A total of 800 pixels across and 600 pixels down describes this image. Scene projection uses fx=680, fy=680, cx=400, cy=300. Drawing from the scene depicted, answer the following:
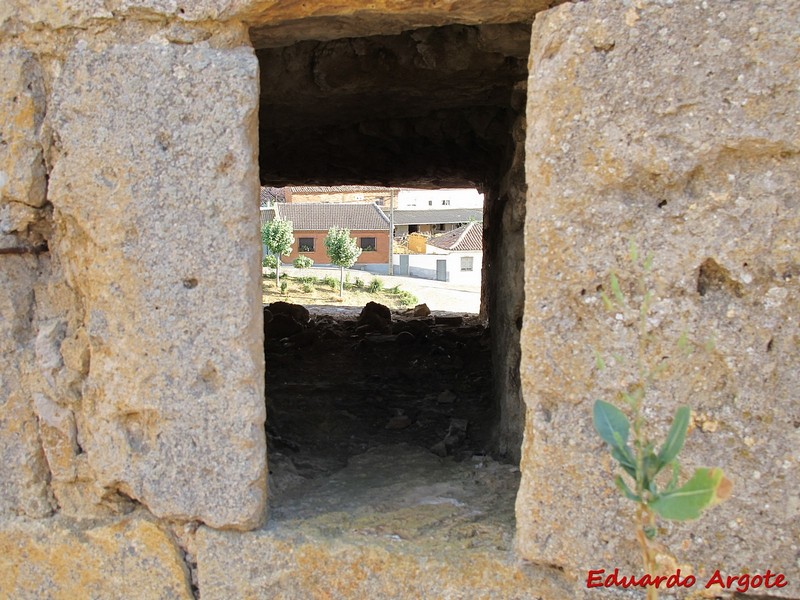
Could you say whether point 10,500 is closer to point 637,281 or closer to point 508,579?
point 508,579

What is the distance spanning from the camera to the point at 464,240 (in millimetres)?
30812

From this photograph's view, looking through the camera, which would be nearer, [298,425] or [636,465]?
[636,465]

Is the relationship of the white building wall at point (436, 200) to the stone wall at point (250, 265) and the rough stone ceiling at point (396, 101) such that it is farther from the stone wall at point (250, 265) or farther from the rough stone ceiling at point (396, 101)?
the stone wall at point (250, 265)

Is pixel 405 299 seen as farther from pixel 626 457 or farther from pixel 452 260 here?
pixel 626 457

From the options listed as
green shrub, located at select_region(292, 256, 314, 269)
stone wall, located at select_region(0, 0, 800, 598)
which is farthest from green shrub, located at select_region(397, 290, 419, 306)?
stone wall, located at select_region(0, 0, 800, 598)

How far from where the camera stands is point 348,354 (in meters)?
4.35

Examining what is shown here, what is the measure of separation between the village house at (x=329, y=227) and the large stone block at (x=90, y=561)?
29488mm

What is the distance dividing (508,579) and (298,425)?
1.32m

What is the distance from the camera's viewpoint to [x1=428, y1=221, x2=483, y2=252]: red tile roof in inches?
1192

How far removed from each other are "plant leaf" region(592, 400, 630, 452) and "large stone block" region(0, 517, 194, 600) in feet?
4.38

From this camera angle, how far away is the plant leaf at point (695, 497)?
853 mm

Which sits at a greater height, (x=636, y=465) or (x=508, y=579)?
(x=636, y=465)


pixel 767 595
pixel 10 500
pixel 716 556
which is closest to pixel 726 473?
pixel 716 556

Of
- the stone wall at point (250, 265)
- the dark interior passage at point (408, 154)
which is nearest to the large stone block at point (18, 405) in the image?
the stone wall at point (250, 265)
